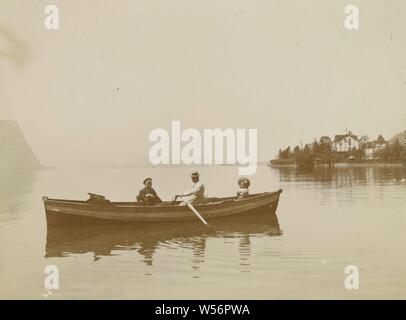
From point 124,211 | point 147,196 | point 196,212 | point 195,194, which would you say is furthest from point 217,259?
point 124,211

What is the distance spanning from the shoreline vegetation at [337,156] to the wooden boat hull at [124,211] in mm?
33858

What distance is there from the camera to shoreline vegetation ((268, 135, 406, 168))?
52.6 meters

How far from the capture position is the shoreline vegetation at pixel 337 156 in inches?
2069

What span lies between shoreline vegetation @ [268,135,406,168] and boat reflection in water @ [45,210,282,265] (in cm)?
3390

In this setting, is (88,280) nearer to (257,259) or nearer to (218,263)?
(218,263)

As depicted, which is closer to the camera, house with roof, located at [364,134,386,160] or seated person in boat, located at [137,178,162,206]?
seated person in boat, located at [137,178,162,206]

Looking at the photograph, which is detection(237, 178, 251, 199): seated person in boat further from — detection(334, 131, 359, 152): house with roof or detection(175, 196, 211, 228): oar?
detection(334, 131, 359, 152): house with roof

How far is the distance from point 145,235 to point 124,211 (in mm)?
1004

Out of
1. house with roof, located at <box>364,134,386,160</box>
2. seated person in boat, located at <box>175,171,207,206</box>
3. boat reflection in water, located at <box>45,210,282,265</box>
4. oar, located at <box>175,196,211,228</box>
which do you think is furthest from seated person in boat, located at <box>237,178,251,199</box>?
house with roof, located at <box>364,134,386,160</box>

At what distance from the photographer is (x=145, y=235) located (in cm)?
1383

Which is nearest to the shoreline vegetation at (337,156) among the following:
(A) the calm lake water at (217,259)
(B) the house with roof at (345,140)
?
(B) the house with roof at (345,140)

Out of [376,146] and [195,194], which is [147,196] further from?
[376,146]

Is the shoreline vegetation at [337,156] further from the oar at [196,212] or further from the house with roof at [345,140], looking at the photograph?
the oar at [196,212]
